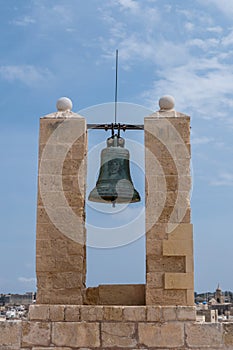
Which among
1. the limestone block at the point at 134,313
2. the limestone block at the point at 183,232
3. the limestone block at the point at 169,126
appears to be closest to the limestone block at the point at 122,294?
the limestone block at the point at 134,313

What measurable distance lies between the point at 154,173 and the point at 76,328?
1639 millimetres

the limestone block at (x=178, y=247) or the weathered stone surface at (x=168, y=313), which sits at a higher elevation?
the limestone block at (x=178, y=247)

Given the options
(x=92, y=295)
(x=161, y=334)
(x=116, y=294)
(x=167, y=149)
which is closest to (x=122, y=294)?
(x=116, y=294)

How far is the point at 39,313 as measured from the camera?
215 inches

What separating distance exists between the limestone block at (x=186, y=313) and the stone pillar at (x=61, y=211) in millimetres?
940

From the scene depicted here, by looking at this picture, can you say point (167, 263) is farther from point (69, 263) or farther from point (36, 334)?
point (36, 334)

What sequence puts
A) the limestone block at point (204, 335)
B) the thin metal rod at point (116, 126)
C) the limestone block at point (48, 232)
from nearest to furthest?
the limestone block at point (204, 335), the limestone block at point (48, 232), the thin metal rod at point (116, 126)

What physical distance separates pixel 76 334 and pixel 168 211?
143 centimetres

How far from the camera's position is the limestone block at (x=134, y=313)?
5.36 meters

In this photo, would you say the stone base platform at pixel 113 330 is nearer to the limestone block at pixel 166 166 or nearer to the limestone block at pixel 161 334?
the limestone block at pixel 161 334

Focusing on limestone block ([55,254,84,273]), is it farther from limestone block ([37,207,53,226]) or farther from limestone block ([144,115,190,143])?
limestone block ([144,115,190,143])

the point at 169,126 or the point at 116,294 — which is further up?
the point at 169,126

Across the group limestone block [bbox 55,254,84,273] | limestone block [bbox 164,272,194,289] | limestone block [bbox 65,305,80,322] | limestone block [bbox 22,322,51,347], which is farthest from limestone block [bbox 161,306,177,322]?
limestone block [bbox 22,322,51,347]

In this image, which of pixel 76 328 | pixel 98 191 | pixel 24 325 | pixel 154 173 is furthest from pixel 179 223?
pixel 24 325
